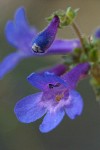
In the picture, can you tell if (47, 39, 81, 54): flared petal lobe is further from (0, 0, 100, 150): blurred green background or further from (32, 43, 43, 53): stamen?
(0, 0, 100, 150): blurred green background

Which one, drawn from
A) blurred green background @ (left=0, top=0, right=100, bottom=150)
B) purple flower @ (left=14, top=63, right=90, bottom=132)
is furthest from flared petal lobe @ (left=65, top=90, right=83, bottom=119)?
blurred green background @ (left=0, top=0, right=100, bottom=150)

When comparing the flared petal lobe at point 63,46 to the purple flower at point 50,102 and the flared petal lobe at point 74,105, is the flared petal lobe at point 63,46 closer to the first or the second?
the purple flower at point 50,102

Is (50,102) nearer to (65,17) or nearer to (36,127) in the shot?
(65,17)

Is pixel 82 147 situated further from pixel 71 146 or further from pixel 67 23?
pixel 67 23

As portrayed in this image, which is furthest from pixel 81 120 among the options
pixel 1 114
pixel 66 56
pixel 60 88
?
pixel 60 88

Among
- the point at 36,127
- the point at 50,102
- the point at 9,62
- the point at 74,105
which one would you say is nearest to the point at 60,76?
the point at 50,102

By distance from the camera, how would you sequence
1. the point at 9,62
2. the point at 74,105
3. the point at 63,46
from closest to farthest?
the point at 74,105
the point at 63,46
the point at 9,62

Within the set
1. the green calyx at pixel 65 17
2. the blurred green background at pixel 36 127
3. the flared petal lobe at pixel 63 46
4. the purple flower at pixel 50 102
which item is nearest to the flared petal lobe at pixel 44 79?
the purple flower at pixel 50 102

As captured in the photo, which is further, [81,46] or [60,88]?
[81,46]
